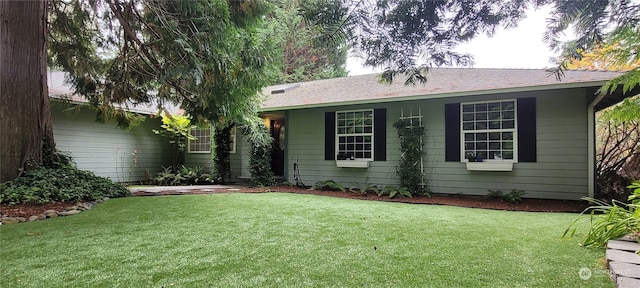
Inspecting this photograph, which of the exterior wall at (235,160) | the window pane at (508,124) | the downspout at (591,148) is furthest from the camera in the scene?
the exterior wall at (235,160)

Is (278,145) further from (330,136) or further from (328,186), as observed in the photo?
(328,186)

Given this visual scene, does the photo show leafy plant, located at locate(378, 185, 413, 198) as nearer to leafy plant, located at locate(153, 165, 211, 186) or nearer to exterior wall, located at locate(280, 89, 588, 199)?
exterior wall, located at locate(280, 89, 588, 199)

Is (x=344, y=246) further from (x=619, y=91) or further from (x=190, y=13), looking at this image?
(x=619, y=91)

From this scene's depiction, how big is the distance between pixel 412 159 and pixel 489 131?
1.66m

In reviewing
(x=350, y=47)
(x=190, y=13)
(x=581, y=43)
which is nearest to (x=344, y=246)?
(x=350, y=47)

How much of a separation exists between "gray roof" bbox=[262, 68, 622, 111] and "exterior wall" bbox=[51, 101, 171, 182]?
4027 millimetres

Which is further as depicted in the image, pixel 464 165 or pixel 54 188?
pixel 464 165

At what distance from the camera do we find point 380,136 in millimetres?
7785

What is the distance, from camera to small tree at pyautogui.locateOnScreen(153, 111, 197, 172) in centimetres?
994

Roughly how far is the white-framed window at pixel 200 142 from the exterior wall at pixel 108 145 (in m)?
0.80

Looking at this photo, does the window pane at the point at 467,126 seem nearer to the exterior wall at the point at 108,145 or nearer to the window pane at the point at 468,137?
the window pane at the point at 468,137

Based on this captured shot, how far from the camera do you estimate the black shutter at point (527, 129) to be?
6.27 meters

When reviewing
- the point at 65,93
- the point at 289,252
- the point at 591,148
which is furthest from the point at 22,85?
the point at 591,148

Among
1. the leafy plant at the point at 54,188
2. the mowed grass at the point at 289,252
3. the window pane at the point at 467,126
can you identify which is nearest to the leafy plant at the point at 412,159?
the window pane at the point at 467,126
